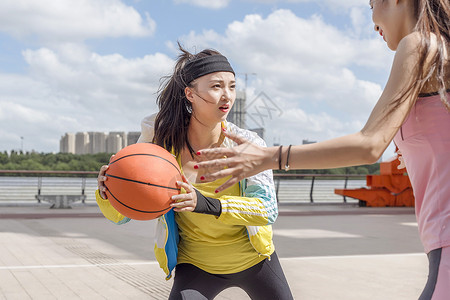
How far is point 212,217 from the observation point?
131 inches

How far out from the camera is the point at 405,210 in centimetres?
2059

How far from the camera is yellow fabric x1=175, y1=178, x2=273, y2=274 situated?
335 cm

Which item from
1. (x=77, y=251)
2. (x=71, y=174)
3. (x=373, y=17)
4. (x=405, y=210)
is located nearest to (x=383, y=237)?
(x=77, y=251)

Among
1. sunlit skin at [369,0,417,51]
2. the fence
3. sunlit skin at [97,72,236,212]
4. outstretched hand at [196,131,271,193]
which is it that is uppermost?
sunlit skin at [369,0,417,51]

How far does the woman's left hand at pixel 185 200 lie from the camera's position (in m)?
2.96

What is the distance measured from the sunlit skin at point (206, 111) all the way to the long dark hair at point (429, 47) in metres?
1.55

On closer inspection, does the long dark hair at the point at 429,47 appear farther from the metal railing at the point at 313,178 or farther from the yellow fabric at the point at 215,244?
the metal railing at the point at 313,178

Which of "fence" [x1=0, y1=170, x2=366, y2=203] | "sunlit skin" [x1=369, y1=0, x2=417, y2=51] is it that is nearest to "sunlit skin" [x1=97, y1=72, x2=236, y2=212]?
"sunlit skin" [x1=369, y1=0, x2=417, y2=51]

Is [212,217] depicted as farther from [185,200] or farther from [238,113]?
[238,113]

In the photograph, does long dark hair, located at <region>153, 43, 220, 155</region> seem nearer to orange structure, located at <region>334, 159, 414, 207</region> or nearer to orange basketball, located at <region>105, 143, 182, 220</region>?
orange basketball, located at <region>105, 143, 182, 220</region>

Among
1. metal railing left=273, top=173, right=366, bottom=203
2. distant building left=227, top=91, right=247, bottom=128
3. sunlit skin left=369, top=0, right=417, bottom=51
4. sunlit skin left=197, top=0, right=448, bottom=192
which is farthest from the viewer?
metal railing left=273, top=173, right=366, bottom=203

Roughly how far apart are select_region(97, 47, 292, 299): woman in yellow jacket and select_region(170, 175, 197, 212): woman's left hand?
3 centimetres

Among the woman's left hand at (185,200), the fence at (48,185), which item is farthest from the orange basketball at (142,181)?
the fence at (48,185)

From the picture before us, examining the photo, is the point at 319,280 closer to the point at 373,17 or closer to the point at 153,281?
the point at 153,281
